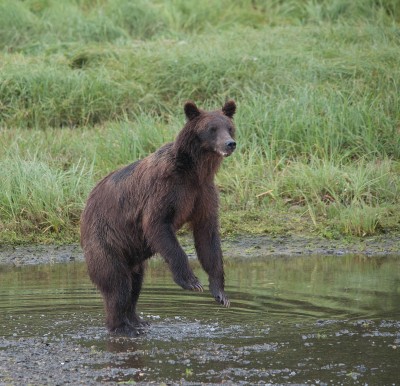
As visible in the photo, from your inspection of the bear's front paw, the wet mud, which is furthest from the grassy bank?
the bear's front paw

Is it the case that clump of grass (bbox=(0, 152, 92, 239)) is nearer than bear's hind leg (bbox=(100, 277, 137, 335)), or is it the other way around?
bear's hind leg (bbox=(100, 277, 137, 335))

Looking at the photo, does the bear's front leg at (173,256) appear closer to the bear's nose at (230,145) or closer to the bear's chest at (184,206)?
the bear's chest at (184,206)

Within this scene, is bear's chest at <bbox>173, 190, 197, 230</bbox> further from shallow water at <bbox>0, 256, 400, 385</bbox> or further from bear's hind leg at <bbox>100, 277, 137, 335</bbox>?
shallow water at <bbox>0, 256, 400, 385</bbox>

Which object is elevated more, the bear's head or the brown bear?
the bear's head

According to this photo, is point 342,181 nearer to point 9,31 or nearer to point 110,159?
point 110,159

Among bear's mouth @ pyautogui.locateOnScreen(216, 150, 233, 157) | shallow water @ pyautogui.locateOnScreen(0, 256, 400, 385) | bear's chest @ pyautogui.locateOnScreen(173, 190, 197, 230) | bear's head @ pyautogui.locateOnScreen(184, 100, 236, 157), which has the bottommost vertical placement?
shallow water @ pyautogui.locateOnScreen(0, 256, 400, 385)

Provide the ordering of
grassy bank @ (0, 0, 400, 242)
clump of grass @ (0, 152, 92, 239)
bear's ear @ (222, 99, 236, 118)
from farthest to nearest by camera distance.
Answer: grassy bank @ (0, 0, 400, 242), clump of grass @ (0, 152, 92, 239), bear's ear @ (222, 99, 236, 118)

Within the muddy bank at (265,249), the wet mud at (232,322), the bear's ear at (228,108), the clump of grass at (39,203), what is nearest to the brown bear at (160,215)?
the bear's ear at (228,108)

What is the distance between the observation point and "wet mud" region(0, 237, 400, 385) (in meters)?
6.48

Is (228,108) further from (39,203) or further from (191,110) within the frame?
(39,203)

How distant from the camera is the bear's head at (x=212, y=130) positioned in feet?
24.7

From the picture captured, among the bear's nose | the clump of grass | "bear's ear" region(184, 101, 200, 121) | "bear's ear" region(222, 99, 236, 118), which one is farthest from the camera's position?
the clump of grass

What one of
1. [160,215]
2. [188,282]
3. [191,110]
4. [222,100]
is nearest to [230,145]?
[191,110]

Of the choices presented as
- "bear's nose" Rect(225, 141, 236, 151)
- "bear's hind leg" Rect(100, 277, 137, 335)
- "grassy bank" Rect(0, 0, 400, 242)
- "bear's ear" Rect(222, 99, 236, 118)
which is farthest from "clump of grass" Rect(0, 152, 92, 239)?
"bear's nose" Rect(225, 141, 236, 151)
